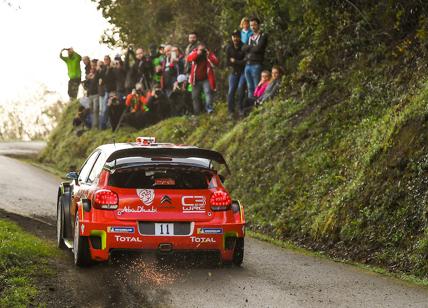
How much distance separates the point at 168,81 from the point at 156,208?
17.1 m

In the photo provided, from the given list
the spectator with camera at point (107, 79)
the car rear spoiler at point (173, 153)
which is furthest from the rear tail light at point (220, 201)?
the spectator with camera at point (107, 79)

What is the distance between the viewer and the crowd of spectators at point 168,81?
74.5 ft

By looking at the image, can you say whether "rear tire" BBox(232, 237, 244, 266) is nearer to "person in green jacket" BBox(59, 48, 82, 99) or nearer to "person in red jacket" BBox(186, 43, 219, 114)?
"person in red jacket" BBox(186, 43, 219, 114)

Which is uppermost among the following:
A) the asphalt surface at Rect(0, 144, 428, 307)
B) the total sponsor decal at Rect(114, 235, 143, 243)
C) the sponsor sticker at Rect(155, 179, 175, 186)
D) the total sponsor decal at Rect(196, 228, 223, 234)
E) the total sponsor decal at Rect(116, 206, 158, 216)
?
the sponsor sticker at Rect(155, 179, 175, 186)

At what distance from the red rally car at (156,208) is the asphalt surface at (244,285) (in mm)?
339

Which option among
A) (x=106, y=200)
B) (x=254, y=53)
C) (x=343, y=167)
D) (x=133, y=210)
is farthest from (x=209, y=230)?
(x=254, y=53)

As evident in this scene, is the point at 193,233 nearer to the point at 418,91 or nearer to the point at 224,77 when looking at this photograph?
the point at 418,91

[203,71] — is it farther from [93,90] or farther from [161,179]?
[161,179]

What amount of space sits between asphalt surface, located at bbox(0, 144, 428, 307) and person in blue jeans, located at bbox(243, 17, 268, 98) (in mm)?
9542

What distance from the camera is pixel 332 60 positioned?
21000 millimetres

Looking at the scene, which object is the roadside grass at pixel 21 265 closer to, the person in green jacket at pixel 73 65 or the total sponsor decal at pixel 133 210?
the total sponsor decal at pixel 133 210

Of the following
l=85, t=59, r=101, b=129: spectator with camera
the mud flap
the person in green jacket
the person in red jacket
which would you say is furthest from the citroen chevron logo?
the person in green jacket

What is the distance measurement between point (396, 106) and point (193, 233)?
21.1 feet

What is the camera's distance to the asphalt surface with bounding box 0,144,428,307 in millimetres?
9492
